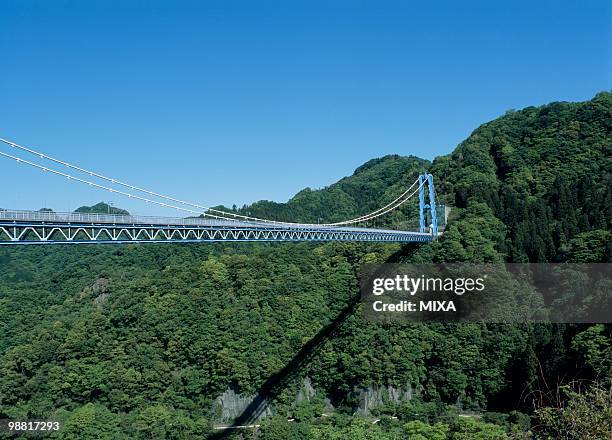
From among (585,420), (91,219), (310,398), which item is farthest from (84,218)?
(310,398)

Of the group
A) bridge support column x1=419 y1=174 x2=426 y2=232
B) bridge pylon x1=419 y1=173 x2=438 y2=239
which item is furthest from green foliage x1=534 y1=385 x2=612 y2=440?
bridge support column x1=419 y1=174 x2=426 y2=232

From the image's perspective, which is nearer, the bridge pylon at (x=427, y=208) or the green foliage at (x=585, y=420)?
the green foliage at (x=585, y=420)

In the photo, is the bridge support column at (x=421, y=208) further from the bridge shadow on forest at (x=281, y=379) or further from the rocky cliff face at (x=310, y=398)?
the rocky cliff face at (x=310, y=398)

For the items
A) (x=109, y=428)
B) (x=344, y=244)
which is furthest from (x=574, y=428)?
(x=344, y=244)

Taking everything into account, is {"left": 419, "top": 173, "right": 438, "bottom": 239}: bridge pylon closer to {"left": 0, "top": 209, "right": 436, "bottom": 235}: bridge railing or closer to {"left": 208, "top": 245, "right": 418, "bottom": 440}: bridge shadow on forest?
{"left": 208, "top": 245, "right": 418, "bottom": 440}: bridge shadow on forest

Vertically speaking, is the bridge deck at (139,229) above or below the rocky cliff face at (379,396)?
above

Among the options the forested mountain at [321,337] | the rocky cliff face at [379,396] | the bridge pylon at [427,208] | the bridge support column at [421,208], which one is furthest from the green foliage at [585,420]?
the bridge support column at [421,208]

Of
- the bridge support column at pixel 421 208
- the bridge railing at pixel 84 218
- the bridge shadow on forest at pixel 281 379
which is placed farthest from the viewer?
the bridge support column at pixel 421 208

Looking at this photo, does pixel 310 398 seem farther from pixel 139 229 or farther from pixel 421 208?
pixel 139 229
